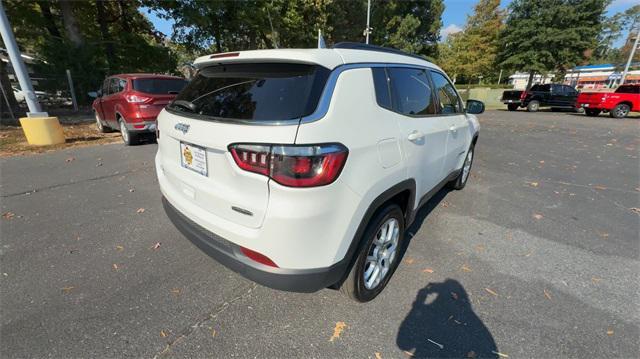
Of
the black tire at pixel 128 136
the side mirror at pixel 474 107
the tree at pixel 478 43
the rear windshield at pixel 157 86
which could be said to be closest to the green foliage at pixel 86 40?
the black tire at pixel 128 136

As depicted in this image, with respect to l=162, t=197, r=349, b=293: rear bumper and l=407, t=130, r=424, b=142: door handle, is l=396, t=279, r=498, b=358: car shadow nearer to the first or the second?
l=162, t=197, r=349, b=293: rear bumper

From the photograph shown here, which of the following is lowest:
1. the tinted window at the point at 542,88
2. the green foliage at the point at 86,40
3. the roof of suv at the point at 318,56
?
the tinted window at the point at 542,88

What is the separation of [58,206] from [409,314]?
4474mm

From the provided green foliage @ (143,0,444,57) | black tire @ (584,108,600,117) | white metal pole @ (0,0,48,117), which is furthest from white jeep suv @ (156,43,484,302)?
black tire @ (584,108,600,117)

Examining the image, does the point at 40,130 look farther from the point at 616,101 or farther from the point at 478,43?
the point at 478,43

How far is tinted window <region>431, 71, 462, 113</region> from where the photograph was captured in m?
3.24

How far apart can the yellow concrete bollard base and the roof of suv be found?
718 cm

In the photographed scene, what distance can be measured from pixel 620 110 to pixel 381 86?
21.7 meters

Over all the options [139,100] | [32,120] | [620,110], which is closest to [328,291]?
[139,100]

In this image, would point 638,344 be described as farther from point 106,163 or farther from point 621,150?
point 621,150

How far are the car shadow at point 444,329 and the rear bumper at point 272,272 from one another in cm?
71

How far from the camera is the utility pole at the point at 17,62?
627 cm

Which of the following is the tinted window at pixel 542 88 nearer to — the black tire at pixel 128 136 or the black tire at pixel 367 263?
the black tire at pixel 367 263

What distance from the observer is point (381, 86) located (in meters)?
2.12
